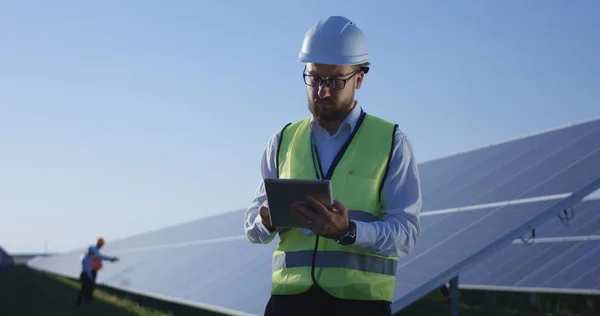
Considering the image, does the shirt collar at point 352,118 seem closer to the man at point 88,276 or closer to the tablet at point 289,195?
the tablet at point 289,195

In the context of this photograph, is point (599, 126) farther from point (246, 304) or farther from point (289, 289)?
point (289, 289)

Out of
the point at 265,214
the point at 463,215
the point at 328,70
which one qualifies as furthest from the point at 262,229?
the point at 463,215

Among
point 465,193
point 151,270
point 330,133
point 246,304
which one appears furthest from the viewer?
point 151,270

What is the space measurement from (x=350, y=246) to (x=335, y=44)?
0.75 m

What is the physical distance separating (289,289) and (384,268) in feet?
1.18

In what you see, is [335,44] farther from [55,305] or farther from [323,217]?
[55,305]

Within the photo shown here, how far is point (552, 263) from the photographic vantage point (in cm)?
1470

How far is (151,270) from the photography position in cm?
2172

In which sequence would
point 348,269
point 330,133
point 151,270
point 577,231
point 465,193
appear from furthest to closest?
1. point 151,270
2. point 577,231
3. point 465,193
4. point 330,133
5. point 348,269

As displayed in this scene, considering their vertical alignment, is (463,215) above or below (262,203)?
below

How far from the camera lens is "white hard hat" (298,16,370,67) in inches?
134

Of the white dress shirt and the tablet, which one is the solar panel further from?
the tablet

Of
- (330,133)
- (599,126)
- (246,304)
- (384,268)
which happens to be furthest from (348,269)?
(599,126)

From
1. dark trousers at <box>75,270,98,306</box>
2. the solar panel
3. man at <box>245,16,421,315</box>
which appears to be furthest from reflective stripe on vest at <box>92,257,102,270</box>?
man at <box>245,16,421,315</box>
